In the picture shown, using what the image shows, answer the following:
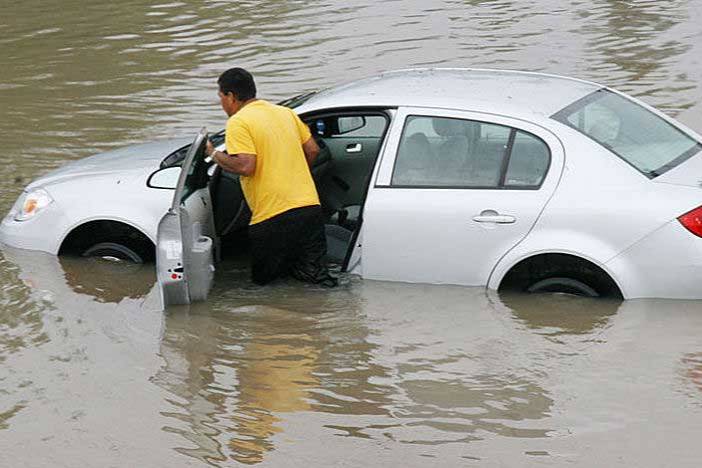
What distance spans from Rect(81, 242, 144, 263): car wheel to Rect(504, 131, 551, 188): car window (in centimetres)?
266

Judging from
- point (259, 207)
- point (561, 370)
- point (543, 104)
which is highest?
point (543, 104)

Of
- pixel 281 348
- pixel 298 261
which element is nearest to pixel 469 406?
pixel 281 348

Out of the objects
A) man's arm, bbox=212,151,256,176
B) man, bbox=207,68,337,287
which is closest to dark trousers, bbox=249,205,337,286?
man, bbox=207,68,337,287

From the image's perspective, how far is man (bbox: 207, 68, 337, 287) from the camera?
8062 mm

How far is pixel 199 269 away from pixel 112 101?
696 centimetres

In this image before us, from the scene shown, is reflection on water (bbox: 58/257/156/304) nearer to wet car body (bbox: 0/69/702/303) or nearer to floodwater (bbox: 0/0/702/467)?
floodwater (bbox: 0/0/702/467)

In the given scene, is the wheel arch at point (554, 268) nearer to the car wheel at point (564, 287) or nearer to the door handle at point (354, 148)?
the car wheel at point (564, 287)

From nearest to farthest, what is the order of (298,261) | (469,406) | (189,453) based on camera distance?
1. (189,453)
2. (469,406)
3. (298,261)

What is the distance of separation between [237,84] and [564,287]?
2.42m

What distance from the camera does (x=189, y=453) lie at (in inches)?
250

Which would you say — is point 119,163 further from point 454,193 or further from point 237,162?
point 454,193

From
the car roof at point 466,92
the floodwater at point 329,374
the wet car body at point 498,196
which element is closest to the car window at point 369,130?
the car roof at point 466,92

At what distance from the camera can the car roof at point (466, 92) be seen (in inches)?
316

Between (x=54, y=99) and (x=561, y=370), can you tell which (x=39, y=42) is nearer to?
(x=54, y=99)
